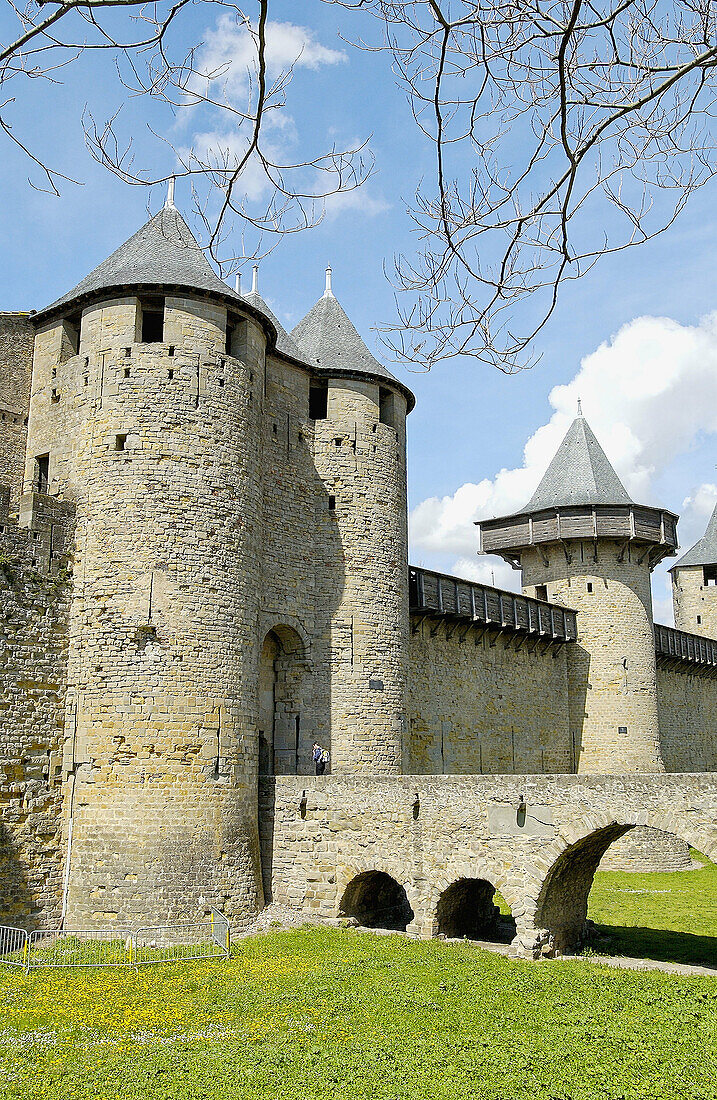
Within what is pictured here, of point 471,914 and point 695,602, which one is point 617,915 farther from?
point 695,602

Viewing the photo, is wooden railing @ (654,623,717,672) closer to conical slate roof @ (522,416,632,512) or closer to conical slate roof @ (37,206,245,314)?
conical slate roof @ (522,416,632,512)

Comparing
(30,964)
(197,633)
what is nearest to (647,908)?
(197,633)

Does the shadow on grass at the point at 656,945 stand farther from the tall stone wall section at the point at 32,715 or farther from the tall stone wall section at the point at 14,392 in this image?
the tall stone wall section at the point at 14,392

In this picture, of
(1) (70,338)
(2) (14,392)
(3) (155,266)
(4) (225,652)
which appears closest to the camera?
(4) (225,652)

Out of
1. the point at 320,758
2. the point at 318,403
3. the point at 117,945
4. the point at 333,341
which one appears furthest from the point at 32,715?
the point at 333,341

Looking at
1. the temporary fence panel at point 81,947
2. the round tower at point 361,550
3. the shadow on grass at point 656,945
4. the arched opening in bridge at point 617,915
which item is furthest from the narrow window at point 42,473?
the shadow on grass at point 656,945

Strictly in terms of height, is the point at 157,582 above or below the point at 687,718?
above

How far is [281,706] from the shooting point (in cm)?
1758

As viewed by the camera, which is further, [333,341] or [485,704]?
[485,704]

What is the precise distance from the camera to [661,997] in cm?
1016

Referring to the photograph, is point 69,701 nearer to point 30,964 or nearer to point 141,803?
point 141,803

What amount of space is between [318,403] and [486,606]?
6989 mm

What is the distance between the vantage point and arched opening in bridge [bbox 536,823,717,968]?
12.8 m

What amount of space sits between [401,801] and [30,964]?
5561 millimetres
